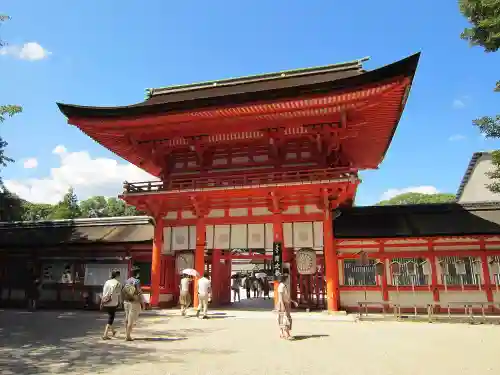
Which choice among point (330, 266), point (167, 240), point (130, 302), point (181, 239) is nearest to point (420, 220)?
point (330, 266)

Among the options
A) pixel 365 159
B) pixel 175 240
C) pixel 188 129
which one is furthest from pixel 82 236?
pixel 365 159

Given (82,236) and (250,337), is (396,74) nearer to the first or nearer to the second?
(250,337)

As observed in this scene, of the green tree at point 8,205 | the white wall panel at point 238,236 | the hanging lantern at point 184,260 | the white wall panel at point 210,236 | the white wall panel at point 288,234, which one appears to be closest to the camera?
the white wall panel at point 288,234

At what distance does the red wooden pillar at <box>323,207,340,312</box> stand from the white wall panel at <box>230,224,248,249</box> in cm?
377

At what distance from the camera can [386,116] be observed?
51.1 feet

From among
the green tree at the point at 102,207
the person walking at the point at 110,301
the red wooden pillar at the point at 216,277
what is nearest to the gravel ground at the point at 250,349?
the person walking at the point at 110,301

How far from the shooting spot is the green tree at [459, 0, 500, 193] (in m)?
15.0

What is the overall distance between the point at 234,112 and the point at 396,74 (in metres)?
6.46

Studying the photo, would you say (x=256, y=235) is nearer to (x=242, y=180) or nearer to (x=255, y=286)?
(x=242, y=180)

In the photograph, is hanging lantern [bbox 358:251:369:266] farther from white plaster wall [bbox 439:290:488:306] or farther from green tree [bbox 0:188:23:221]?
green tree [bbox 0:188:23:221]

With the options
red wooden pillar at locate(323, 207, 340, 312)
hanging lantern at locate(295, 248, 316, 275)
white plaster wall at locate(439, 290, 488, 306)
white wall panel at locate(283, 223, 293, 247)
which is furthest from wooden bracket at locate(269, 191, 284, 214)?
white plaster wall at locate(439, 290, 488, 306)

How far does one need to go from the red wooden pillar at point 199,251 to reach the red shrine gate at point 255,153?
0.05 metres

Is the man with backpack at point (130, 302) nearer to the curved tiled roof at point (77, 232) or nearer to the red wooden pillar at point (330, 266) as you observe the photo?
the red wooden pillar at point (330, 266)

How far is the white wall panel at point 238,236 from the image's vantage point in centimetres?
1689
